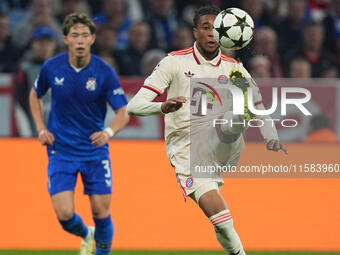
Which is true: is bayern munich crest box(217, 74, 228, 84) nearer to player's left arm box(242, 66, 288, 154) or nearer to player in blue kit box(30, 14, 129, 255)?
player's left arm box(242, 66, 288, 154)

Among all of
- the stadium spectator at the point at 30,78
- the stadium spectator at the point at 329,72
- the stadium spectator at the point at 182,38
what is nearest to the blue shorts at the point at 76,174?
the stadium spectator at the point at 30,78

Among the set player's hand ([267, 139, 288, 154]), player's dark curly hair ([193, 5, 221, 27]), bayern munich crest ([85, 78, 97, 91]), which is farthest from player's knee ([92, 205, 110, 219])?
player's dark curly hair ([193, 5, 221, 27])

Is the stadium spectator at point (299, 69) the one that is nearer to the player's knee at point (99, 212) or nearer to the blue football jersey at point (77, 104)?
the blue football jersey at point (77, 104)

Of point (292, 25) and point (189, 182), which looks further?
point (292, 25)

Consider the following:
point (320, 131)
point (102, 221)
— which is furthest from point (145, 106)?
point (320, 131)

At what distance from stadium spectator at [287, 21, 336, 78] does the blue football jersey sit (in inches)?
195

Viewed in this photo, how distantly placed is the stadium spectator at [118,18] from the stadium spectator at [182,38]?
2.59ft

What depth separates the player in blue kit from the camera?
695 centimetres

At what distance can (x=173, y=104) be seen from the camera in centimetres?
541

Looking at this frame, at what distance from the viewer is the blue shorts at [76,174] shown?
271 inches

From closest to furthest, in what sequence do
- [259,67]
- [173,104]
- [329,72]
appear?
[173,104] < [259,67] < [329,72]

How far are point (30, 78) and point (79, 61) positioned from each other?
305cm

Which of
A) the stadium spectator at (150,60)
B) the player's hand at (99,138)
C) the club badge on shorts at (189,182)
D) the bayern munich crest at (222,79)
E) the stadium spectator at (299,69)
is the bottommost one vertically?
the stadium spectator at (299,69)

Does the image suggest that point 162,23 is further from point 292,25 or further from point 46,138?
point 46,138
